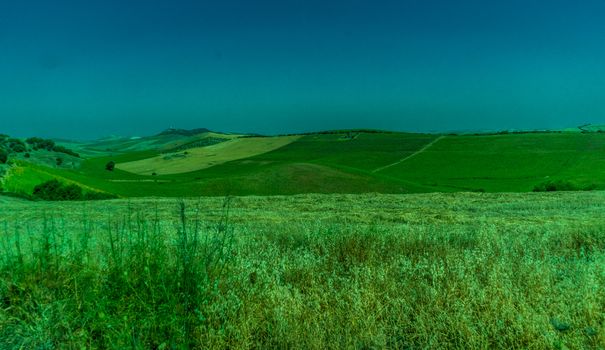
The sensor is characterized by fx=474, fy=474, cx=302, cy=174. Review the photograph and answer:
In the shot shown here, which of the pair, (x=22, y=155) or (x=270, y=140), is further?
(x=270, y=140)

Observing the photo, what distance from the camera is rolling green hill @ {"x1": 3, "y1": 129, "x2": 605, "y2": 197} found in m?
56.0

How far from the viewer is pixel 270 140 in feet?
479

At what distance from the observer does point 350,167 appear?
8250 cm

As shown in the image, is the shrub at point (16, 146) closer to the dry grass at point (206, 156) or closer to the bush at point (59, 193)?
the bush at point (59, 193)

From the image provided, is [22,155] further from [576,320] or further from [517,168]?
[517,168]

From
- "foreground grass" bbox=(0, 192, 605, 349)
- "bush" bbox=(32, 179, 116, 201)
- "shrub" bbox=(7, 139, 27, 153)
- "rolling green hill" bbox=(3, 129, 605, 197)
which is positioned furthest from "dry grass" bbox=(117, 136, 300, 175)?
"foreground grass" bbox=(0, 192, 605, 349)

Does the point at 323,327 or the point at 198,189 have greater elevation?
the point at 323,327

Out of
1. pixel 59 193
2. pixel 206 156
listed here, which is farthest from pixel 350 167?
pixel 59 193

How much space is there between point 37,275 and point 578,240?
938cm

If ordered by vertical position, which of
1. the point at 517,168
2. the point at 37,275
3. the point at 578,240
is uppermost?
the point at 37,275

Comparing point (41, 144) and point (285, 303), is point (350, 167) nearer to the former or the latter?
point (41, 144)

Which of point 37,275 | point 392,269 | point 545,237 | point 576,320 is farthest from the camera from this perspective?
point 545,237

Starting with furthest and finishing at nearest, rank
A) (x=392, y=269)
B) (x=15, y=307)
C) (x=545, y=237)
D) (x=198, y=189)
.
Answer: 1. (x=198, y=189)
2. (x=545, y=237)
3. (x=392, y=269)
4. (x=15, y=307)

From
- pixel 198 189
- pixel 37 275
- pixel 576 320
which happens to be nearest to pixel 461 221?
pixel 576 320
